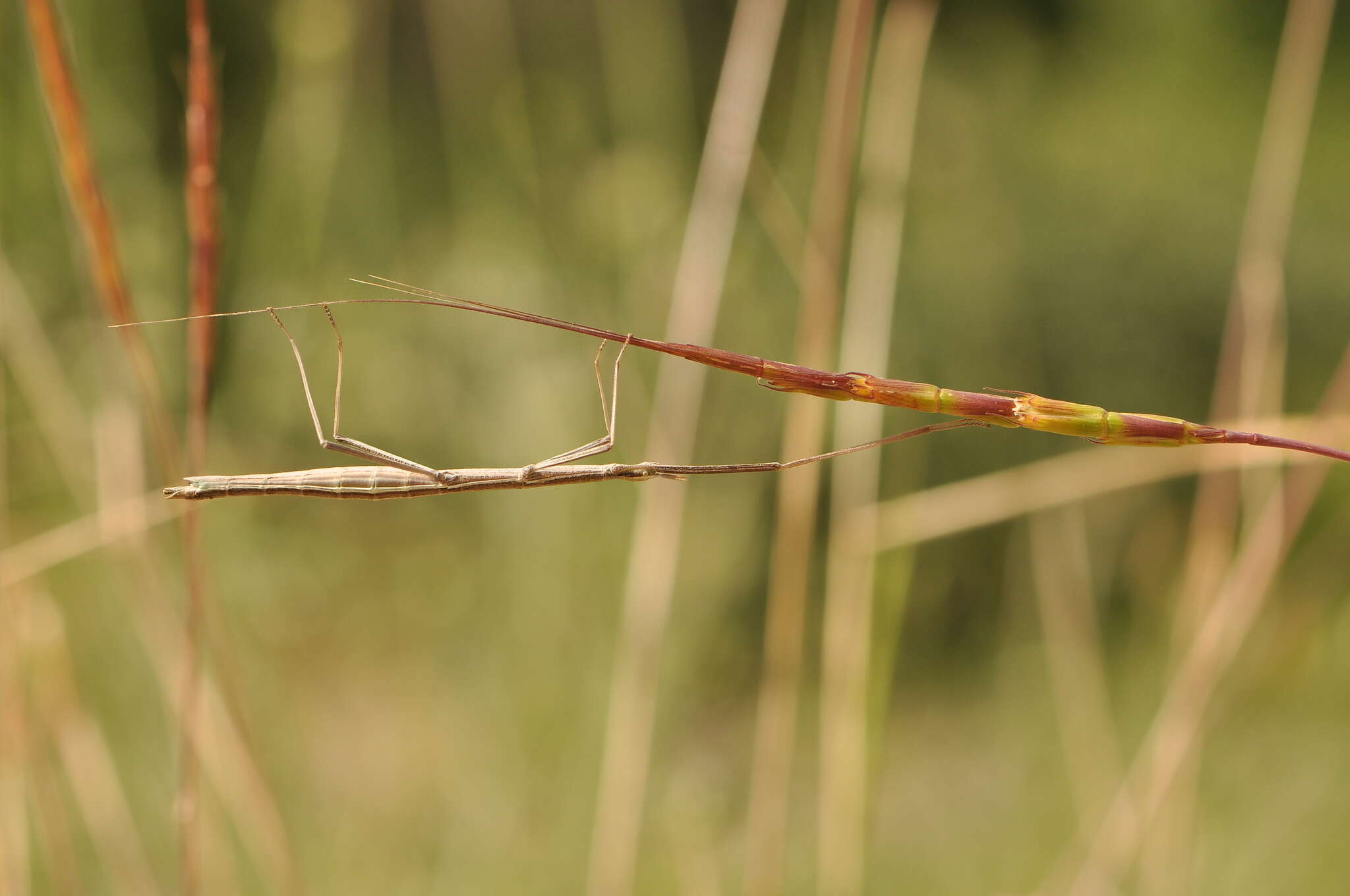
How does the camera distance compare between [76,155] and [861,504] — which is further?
[861,504]

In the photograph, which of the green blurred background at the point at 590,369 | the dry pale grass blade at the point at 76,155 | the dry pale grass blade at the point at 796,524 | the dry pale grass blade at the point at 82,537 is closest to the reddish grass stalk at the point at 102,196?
the dry pale grass blade at the point at 76,155

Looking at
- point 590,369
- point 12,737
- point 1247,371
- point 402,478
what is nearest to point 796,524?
point 402,478

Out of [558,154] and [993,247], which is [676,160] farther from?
[993,247]

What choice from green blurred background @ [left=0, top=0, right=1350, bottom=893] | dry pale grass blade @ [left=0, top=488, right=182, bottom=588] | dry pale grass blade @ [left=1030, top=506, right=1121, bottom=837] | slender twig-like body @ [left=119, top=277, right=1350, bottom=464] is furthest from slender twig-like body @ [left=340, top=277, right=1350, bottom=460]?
green blurred background @ [left=0, top=0, right=1350, bottom=893]

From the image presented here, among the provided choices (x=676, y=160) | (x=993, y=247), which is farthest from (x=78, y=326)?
(x=993, y=247)

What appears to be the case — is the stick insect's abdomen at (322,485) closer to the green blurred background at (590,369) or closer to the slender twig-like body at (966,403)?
the slender twig-like body at (966,403)

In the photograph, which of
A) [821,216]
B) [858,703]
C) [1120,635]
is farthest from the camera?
[1120,635]

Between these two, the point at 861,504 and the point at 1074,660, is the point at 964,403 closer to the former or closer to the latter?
the point at 861,504
